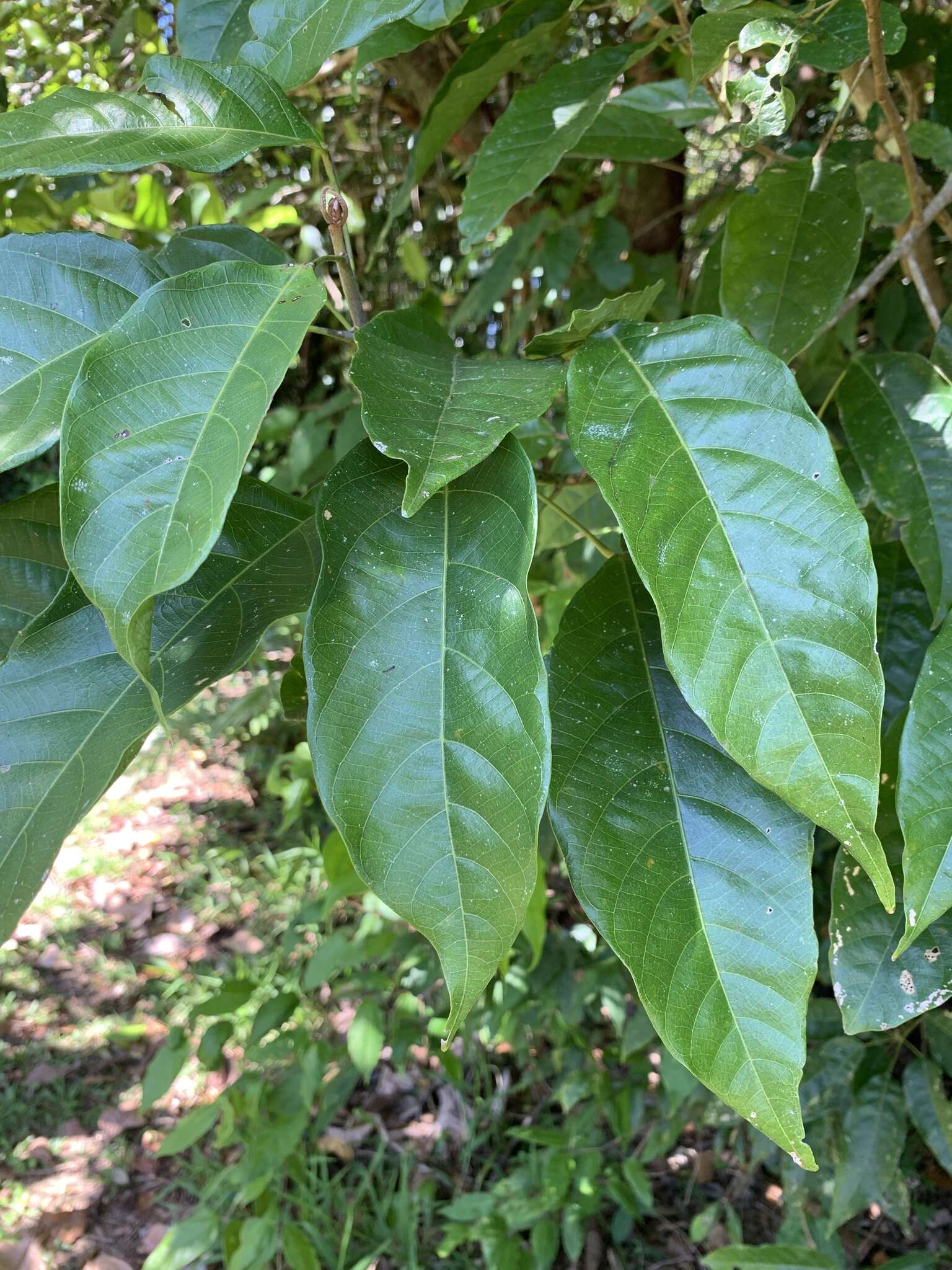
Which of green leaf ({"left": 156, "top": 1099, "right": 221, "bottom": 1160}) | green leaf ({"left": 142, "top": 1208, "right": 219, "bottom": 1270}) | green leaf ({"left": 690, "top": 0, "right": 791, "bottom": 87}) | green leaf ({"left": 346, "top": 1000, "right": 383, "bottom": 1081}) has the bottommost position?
green leaf ({"left": 142, "top": 1208, "right": 219, "bottom": 1270})

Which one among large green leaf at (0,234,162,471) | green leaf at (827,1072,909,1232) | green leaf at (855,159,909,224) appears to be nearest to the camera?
large green leaf at (0,234,162,471)

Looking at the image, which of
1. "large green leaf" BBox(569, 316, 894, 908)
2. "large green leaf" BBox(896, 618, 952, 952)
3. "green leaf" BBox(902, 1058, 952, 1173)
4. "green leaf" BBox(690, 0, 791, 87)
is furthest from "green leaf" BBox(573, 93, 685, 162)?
"green leaf" BBox(902, 1058, 952, 1173)

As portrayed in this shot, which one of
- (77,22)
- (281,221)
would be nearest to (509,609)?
(281,221)

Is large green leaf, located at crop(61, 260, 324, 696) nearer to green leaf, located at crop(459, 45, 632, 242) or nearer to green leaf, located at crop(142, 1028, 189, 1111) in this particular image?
green leaf, located at crop(459, 45, 632, 242)

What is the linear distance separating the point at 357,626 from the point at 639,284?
150 centimetres

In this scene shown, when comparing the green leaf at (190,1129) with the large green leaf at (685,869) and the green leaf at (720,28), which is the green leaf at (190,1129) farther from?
the green leaf at (720,28)

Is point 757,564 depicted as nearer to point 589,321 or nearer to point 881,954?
point 589,321

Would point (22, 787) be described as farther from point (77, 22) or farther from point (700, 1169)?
point (77, 22)

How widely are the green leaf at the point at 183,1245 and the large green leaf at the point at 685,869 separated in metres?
1.45

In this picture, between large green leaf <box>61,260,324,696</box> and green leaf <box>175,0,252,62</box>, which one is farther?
green leaf <box>175,0,252,62</box>

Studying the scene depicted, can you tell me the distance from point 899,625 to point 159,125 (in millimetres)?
706

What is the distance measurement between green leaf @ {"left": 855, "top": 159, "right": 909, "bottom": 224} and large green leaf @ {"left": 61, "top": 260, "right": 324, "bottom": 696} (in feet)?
2.69

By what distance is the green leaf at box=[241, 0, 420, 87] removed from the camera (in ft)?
1.90

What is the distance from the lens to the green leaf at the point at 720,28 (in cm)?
67
